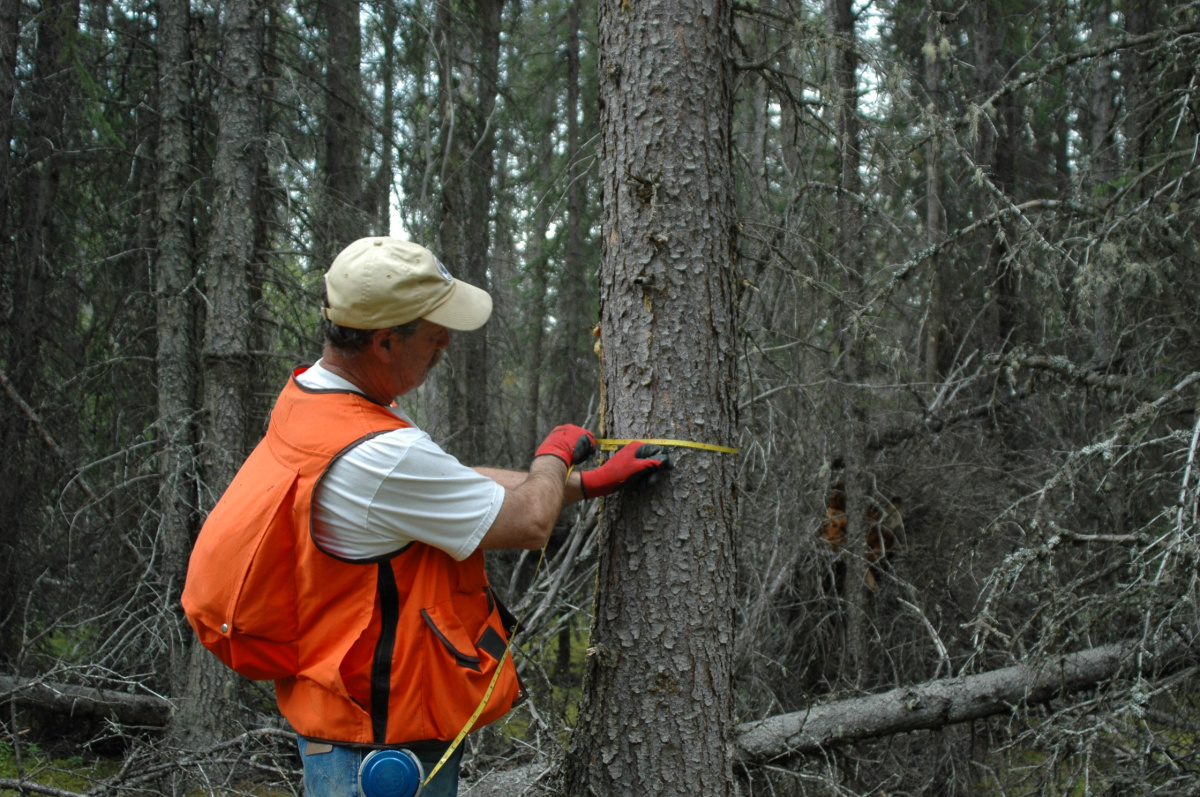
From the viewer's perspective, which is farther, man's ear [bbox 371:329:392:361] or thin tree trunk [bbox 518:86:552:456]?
thin tree trunk [bbox 518:86:552:456]

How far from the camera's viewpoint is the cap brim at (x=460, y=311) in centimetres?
230

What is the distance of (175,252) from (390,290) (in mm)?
3967

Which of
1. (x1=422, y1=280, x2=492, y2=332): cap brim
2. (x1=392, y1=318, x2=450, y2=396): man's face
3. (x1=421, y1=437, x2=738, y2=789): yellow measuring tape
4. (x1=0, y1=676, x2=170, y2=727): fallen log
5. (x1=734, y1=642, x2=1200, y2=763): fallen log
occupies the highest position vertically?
(x1=422, y1=280, x2=492, y2=332): cap brim

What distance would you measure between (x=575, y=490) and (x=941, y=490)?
15.0ft

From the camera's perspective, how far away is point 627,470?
8.16ft

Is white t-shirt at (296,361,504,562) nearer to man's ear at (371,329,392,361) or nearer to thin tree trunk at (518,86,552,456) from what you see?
man's ear at (371,329,392,361)

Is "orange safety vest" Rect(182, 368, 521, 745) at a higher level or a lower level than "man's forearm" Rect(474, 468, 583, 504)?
lower

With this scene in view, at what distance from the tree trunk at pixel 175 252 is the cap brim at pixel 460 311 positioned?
3731mm

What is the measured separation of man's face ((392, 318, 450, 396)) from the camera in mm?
2350

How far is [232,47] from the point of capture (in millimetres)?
5340

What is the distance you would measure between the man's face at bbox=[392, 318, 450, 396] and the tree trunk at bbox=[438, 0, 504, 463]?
9.39 feet

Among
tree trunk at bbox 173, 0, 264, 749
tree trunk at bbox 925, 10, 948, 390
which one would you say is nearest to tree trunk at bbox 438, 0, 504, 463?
tree trunk at bbox 173, 0, 264, 749

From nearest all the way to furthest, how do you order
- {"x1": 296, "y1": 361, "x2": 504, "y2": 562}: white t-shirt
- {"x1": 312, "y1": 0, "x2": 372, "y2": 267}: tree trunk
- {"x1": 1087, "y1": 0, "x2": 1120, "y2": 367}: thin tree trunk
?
1. {"x1": 296, "y1": 361, "x2": 504, "y2": 562}: white t-shirt
2. {"x1": 1087, "y1": 0, "x2": 1120, "y2": 367}: thin tree trunk
3. {"x1": 312, "y1": 0, "x2": 372, "y2": 267}: tree trunk

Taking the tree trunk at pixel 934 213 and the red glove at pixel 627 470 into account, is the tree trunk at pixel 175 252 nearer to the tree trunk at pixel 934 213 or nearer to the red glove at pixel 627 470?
the red glove at pixel 627 470
